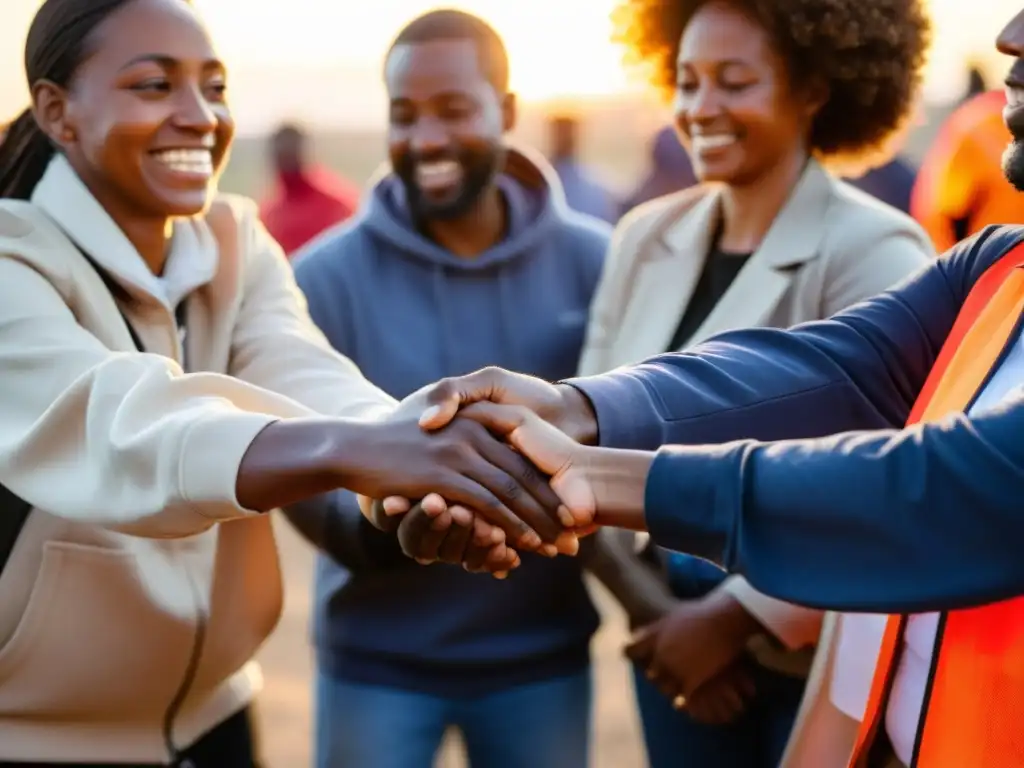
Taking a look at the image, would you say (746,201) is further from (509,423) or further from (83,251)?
(83,251)

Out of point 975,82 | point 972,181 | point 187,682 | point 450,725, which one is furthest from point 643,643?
point 975,82

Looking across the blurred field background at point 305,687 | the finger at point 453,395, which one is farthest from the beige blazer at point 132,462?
the blurred field background at point 305,687

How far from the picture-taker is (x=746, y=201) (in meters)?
3.02

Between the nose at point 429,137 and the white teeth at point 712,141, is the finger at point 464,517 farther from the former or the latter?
the nose at point 429,137

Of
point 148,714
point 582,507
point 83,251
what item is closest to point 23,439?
point 83,251

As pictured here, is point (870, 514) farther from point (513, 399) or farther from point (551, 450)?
point (513, 399)

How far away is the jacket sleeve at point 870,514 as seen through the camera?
1.64 m

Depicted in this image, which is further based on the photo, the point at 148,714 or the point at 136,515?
the point at 148,714

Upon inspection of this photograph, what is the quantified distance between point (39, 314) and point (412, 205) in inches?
49.9

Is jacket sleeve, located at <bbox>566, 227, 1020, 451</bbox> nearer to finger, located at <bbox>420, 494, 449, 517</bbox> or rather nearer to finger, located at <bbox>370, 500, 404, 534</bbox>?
finger, located at <bbox>420, 494, 449, 517</bbox>

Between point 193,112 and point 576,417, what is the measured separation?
871mm

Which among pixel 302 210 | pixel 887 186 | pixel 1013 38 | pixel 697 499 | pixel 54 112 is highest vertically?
pixel 1013 38

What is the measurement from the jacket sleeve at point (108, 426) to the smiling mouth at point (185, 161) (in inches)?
13.0

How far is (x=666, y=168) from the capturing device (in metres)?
7.66
